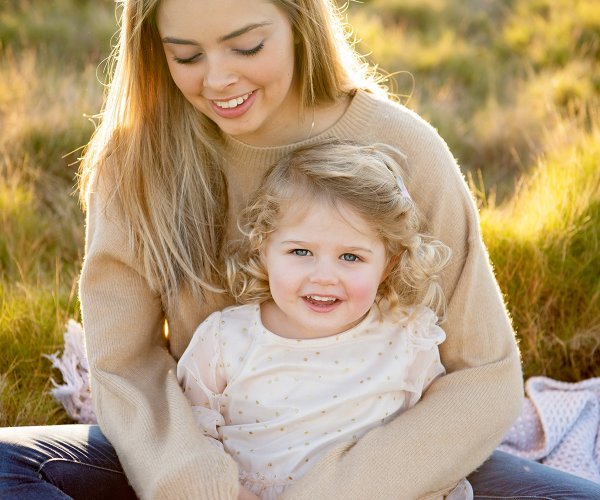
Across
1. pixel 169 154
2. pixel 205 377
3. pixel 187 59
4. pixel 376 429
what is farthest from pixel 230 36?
pixel 376 429

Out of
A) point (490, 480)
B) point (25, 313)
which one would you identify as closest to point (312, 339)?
point (490, 480)

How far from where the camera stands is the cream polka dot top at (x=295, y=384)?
228 centimetres

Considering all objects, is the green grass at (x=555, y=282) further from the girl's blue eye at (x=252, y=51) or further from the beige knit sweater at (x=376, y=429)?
the girl's blue eye at (x=252, y=51)

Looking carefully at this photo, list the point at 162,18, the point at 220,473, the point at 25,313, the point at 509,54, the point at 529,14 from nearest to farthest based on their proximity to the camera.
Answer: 1. the point at 220,473
2. the point at 162,18
3. the point at 25,313
4. the point at 509,54
5. the point at 529,14

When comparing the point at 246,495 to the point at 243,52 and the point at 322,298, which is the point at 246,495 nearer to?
the point at 322,298

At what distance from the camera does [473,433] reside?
2.33 metres

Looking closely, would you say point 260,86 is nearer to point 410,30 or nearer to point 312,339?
point 312,339

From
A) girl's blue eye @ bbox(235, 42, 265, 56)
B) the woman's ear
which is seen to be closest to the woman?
girl's blue eye @ bbox(235, 42, 265, 56)

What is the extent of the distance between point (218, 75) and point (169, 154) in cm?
34

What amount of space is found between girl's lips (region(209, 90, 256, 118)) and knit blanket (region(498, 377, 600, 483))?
152 cm

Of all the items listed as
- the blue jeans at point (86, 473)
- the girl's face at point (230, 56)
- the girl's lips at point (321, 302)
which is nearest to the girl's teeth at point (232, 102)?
the girl's face at point (230, 56)

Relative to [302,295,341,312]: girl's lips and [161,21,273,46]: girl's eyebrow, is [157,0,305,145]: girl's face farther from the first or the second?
[302,295,341,312]: girl's lips

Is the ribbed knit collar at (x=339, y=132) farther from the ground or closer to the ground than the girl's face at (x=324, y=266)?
farther from the ground

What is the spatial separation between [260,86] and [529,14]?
6.62 m
